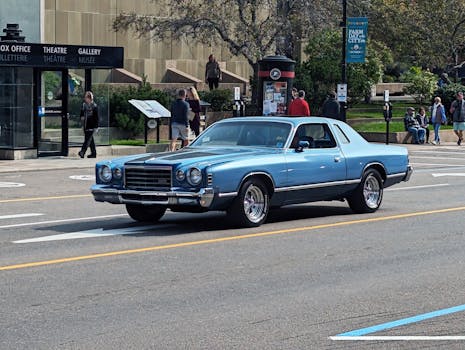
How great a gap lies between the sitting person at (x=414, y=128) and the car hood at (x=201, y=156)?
75.1 feet

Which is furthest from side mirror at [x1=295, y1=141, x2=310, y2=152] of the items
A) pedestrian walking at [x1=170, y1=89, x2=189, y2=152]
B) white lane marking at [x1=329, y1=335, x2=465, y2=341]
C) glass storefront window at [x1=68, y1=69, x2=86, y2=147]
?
glass storefront window at [x1=68, y1=69, x2=86, y2=147]

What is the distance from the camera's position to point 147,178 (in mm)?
14336

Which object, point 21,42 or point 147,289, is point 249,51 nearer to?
point 21,42

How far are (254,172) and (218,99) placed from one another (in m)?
25.7

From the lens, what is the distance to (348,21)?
36562mm

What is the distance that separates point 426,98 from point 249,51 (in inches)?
378

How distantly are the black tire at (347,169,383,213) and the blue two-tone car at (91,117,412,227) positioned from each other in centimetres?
1

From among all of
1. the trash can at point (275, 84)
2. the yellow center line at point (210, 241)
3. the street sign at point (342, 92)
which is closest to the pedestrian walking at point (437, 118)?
the street sign at point (342, 92)

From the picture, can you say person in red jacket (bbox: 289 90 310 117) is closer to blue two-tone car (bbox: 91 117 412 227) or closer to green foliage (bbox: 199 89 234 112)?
green foliage (bbox: 199 89 234 112)

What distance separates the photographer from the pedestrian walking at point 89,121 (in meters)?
28.0

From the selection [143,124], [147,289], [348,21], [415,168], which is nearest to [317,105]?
[348,21]

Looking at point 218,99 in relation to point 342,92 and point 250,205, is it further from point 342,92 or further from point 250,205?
point 250,205

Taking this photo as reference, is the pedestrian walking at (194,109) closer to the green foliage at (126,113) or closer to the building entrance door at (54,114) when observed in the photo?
the green foliage at (126,113)

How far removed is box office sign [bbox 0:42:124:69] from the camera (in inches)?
1048
